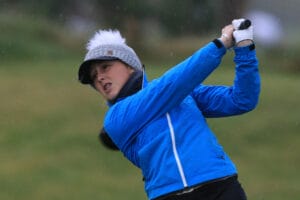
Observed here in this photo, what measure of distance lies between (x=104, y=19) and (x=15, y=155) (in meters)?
6.80

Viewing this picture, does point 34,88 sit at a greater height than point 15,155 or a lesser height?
greater

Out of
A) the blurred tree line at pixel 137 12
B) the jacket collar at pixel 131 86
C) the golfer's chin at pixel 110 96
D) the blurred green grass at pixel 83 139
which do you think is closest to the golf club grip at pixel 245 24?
the jacket collar at pixel 131 86

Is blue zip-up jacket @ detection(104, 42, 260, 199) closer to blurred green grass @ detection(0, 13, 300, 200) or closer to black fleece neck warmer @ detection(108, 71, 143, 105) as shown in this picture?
black fleece neck warmer @ detection(108, 71, 143, 105)

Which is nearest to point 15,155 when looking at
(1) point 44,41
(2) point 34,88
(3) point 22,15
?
(2) point 34,88

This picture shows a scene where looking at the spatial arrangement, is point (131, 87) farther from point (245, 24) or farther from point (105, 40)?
point (245, 24)

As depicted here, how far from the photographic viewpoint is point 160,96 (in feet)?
11.1

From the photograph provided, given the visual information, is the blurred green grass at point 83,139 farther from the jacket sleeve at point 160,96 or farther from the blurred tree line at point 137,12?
the jacket sleeve at point 160,96

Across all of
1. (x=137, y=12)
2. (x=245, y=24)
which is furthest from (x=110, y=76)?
(x=137, y=12)

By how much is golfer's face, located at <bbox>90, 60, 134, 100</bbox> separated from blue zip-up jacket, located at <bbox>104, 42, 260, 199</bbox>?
73mm

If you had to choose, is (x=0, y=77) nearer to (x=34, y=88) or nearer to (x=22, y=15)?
(x=34, y=88)

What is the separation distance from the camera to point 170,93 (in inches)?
133

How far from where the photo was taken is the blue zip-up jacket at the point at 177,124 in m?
3.33

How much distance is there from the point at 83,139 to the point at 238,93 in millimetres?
7437

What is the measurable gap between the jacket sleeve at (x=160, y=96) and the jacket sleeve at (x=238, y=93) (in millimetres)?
109
